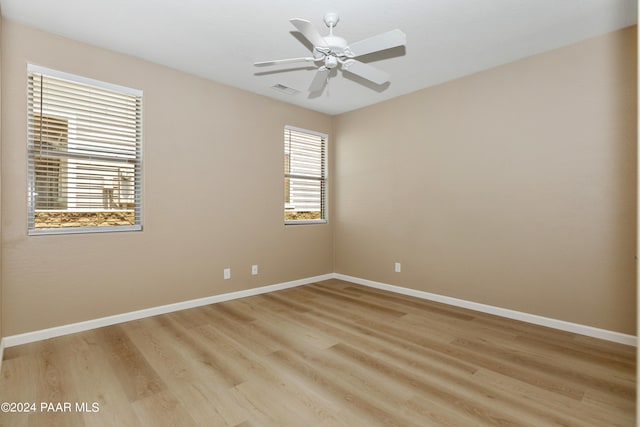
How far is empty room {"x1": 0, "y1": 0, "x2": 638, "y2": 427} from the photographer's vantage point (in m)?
2.10

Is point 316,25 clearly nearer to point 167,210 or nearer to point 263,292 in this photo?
point 167,210

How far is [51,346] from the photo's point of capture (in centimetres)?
266

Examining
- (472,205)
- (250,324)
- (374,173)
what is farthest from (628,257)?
(250,324)

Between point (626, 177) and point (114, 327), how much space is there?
4735mm

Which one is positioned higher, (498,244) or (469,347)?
(498,244)

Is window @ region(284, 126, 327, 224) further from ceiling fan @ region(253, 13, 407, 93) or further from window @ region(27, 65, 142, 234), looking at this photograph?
ceiling fan @ region(253, 13, 407, 93)

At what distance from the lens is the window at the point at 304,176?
188 inches

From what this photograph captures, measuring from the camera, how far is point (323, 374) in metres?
2.27

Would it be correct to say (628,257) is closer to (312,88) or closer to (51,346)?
(312,88)

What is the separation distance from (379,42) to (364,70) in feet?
1.47

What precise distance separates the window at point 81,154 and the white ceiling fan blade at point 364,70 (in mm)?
2217

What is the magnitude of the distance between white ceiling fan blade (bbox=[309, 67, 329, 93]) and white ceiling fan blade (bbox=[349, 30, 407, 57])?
331mm

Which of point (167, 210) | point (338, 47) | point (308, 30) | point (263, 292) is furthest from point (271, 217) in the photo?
point (308, 30)

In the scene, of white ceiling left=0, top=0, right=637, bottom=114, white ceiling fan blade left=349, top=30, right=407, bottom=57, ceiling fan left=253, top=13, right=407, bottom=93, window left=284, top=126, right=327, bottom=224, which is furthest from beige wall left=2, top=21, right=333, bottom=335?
white ceiling fan blade left=349, top=30, right=407, bottom=57
